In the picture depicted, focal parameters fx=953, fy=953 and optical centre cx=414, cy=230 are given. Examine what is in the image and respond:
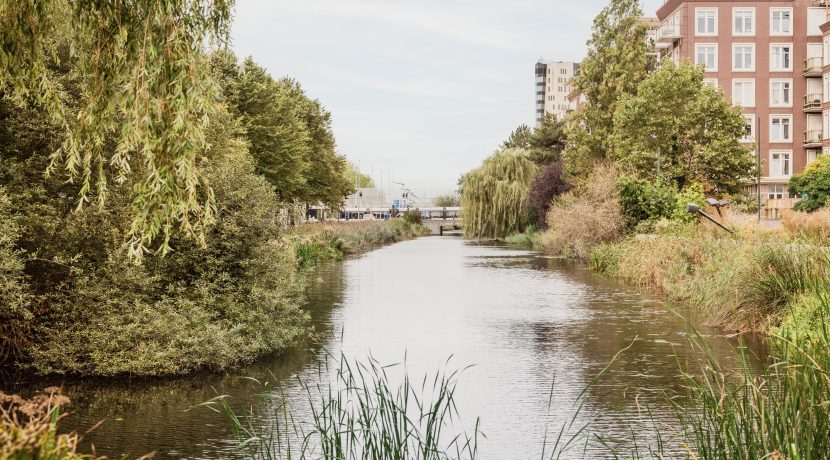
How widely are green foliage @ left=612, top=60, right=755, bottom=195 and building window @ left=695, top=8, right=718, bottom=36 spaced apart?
2379 centimetres

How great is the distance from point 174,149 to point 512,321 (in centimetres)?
1259

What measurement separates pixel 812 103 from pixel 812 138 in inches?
103

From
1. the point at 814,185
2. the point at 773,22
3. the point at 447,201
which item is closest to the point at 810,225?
the point at 814,185

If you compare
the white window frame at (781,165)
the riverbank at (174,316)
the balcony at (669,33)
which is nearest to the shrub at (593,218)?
the riverbank at (174,316)

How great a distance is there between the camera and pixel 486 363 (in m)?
14.1

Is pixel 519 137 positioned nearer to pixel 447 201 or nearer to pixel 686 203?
pixel 447 201

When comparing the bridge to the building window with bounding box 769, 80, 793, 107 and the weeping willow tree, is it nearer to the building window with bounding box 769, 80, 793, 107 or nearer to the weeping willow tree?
the weeping willow tree

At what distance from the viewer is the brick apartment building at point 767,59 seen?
70.4 m

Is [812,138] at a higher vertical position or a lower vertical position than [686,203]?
higher

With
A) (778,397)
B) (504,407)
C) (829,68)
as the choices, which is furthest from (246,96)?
(829,68)

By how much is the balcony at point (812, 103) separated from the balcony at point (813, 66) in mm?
1605

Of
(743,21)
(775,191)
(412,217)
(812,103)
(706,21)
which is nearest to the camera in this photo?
(812,103)

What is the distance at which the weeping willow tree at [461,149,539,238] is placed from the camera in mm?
65750

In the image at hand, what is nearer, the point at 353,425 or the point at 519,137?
the point at 353,425
